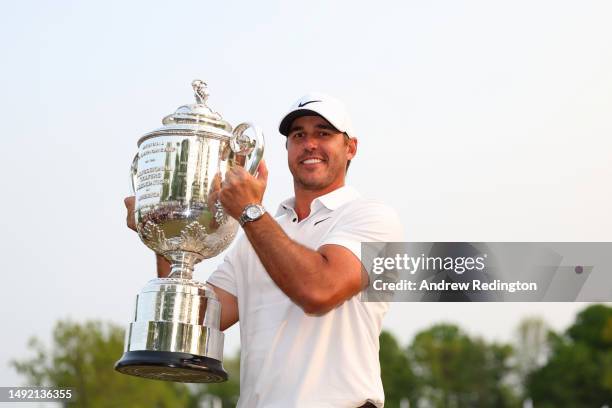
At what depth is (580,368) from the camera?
54750 millimetres

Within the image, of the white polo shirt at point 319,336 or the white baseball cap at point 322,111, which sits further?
A: the white baseball cap at point 322,111

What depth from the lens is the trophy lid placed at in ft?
14.8

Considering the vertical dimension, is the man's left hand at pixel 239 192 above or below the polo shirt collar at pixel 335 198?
below

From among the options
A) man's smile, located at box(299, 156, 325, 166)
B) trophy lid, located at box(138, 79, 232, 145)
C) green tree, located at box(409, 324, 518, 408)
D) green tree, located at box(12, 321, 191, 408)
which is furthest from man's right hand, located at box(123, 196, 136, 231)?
green tree, located at box(409, 324, 518, 408)

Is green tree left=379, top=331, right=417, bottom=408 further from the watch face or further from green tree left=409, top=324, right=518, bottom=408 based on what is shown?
the watch face

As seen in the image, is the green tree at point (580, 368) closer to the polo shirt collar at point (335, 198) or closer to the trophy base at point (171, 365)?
the polo shirt collar at point (335, 198)

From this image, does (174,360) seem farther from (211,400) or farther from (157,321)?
(211,400)

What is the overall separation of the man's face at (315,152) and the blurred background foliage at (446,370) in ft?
126

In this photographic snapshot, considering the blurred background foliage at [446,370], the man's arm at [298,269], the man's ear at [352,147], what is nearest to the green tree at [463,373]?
the blurred background foliage at [446,370]

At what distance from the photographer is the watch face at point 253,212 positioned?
3.91m

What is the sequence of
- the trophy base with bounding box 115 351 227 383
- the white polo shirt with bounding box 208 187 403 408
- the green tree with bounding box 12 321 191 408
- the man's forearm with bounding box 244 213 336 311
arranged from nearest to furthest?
the man's forearm with bounding box 244 213 336 311 → the white polo shirt with bounding box 208 187 403 408 → the trophy base with bounding box 115 351 227 383 → the green tree with bounding box 12 321 191 408

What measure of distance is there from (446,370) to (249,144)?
63.2 metres

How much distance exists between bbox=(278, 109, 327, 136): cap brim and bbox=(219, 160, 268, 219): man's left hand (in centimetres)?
67

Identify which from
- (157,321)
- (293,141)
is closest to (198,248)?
(157,321)
